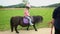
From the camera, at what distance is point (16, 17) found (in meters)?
4.36

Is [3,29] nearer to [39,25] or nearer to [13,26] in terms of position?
[13,26]

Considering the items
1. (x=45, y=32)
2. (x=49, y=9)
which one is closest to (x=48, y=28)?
(x=45, y=32)

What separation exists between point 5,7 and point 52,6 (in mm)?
1136

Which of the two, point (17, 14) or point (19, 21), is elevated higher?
point (17, 14)

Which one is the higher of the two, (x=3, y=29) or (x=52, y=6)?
(x=52, y=6)

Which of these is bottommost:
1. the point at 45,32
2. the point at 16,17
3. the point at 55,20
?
the point at 45,32

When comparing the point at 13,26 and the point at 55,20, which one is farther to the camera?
the point at 13,26

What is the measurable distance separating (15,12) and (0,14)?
0.36m

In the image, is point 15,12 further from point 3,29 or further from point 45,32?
point 45,32

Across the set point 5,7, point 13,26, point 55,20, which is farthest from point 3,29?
point 55,20

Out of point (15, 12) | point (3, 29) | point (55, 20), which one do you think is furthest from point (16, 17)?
point (55, 20)

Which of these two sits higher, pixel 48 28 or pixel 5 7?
pixel 5 7

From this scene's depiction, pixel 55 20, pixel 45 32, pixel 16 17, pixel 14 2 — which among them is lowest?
pixel 45 32

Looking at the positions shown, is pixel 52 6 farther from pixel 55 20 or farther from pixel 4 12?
pixel 55 20
